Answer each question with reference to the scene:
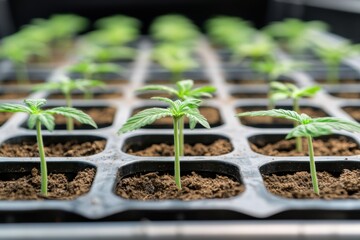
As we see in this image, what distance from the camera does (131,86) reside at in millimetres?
1825

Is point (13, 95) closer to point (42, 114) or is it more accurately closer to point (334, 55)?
point (42, 114)

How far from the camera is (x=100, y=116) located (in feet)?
4.95

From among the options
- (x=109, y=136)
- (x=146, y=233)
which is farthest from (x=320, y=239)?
(x=109, y=136)

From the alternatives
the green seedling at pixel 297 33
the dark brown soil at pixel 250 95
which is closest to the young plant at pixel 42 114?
the dark brown soil at pixel 250 95

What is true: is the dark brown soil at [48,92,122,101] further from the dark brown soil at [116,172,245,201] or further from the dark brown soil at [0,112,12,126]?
the dark brown soil at [116,172,245,201]

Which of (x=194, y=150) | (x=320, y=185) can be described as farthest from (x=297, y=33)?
(x=320, y=185)

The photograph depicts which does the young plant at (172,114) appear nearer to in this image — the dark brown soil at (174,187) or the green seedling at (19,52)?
the dark brown soil at (174,187)

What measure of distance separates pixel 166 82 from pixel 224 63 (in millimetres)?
402

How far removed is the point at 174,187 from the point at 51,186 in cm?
28

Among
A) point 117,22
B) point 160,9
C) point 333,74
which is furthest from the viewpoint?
point 160,9

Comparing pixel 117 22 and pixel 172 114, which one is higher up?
pixel 117 22

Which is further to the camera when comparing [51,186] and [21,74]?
[21,74]

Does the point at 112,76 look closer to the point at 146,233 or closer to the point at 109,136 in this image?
the point at 109,136

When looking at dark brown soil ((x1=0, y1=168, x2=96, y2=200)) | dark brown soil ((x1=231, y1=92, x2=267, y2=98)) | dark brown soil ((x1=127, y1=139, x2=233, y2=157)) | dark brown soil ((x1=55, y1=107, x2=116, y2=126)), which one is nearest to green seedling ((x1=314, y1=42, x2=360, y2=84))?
dark brown soil ((x1=231, y1=92, x2=267, y2=98))
